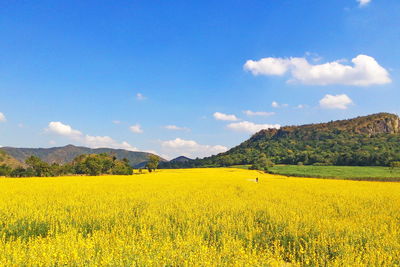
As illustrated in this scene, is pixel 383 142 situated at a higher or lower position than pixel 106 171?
higher

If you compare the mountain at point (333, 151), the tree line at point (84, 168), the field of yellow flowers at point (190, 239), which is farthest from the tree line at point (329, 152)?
the field of yellow flowers at point (190, 239)

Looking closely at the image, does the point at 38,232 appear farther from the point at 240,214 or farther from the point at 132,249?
the point at 240,214

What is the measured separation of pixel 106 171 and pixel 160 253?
74.9m

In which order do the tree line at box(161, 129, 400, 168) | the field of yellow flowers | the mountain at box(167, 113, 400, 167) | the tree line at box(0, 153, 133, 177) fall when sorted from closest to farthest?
1. the field of yellow flowers
2. the tree line at box(0, 153, 133, 177)
3. the tree line at box(161, 129, 400, 168)
4. the mountain at box(167, 113, 400, 167)

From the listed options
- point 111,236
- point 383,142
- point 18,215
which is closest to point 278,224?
point 111,236

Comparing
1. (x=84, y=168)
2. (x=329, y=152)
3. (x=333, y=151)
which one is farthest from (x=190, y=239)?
(x=333, y=151)

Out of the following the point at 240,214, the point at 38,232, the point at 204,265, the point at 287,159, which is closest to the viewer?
the point at 204,265

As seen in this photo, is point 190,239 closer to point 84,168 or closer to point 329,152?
point 84,168

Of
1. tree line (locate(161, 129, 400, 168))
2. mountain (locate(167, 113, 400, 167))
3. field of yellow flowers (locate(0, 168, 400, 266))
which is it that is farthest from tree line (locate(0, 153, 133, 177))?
mountain (locate(167, 113, 400, 167))

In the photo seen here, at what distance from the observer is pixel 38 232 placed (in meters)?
7.93

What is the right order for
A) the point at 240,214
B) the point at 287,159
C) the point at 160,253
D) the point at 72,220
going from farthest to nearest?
1. the point at 287,159
2. the point at 240,214
3. the point at 72,220
4. the point at 160,253

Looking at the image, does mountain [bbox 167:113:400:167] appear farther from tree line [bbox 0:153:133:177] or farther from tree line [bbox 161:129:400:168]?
tree line [bbox 0:153:133:177]

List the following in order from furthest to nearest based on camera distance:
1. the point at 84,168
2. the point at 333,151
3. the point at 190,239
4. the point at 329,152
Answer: the point at 333,151 < the point at 329,152 < the point at 84,168 < the point at 190,239

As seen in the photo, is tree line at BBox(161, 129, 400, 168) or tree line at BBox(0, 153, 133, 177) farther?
tree line at BBox(161, 129, 400, 168)
